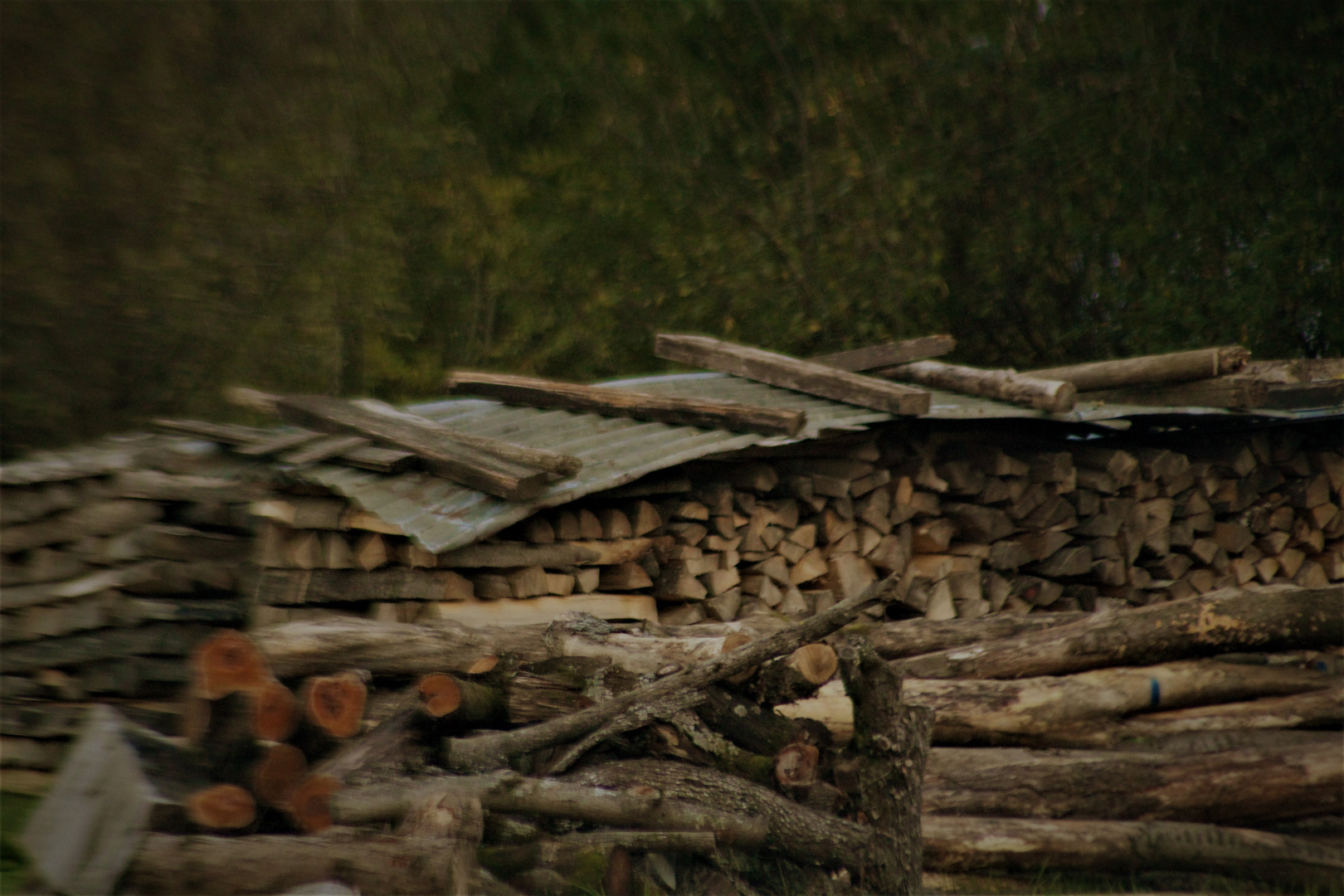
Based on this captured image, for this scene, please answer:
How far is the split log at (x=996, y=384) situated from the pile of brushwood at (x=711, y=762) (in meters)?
1.40

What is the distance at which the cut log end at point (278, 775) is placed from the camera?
2742mm

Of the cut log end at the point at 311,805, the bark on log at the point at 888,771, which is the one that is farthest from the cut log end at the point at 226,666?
the bark on log at the point at 888,771

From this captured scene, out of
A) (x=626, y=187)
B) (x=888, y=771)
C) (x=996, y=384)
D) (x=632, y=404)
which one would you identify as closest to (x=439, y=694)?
(x=888, y=771)

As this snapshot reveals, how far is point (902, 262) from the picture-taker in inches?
505

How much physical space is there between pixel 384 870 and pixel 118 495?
308cm

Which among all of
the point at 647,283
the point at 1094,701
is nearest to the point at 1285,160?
the point at 647,283

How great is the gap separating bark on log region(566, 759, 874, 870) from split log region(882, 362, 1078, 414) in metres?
3.25

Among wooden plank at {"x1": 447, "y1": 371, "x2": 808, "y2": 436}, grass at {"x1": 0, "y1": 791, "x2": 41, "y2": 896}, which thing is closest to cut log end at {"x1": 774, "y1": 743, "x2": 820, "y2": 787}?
wooden plank at {"x1": 447, "y1": 371, "x2": 808, "y2": 436}

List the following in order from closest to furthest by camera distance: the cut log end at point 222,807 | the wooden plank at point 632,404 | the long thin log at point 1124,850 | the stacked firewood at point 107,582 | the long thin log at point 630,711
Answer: the cut log end at point 222,807 → the long thin log at point 630,711 → the long thin log at point 1124,850 → the stacked firewood at point 107,582 → the wooden plank at point 632,404

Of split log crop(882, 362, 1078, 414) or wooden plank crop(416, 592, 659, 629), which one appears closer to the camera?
wooden plank crop(416, 592, 659, 629)

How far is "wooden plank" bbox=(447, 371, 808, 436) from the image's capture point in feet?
16.2

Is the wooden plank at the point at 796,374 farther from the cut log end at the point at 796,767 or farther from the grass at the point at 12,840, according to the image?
the grass at the point at 12,840

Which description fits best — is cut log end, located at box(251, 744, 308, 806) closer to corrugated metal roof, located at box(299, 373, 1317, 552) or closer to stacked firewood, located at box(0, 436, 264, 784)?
corrugated metal roof, located at box(299, 373, 1317, 552)

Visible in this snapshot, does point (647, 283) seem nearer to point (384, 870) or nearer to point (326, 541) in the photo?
point (326, 541)
